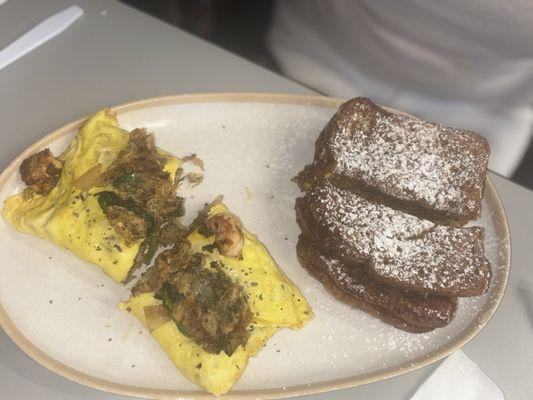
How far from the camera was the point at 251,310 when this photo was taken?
1653 mm

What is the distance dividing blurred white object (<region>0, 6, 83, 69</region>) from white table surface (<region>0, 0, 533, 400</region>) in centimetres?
4

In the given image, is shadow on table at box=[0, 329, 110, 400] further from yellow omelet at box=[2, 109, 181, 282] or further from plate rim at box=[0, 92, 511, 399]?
yellow omelet at box=[2, 109, 181, 282]

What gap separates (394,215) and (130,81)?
1186mm

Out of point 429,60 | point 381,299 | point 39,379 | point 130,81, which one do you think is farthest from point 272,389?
point 429,60

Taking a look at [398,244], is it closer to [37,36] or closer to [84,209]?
[84,209]

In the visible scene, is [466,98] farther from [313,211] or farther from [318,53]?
[313,211]

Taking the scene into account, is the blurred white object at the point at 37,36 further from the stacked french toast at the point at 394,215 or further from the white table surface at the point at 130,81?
the stacked french toast at the point at 394,215

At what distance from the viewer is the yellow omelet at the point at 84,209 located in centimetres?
172

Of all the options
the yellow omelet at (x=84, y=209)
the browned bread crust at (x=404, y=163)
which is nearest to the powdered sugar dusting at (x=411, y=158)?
the browned bread crust at (x=404, y=163)

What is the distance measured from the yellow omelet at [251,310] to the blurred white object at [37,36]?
1124 millimetres

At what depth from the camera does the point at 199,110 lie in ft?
6.74

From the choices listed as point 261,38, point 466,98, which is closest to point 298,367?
point 466,98

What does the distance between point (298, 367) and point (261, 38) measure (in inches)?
80.5

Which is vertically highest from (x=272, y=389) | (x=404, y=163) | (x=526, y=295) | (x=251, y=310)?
(x=404, y=163)
